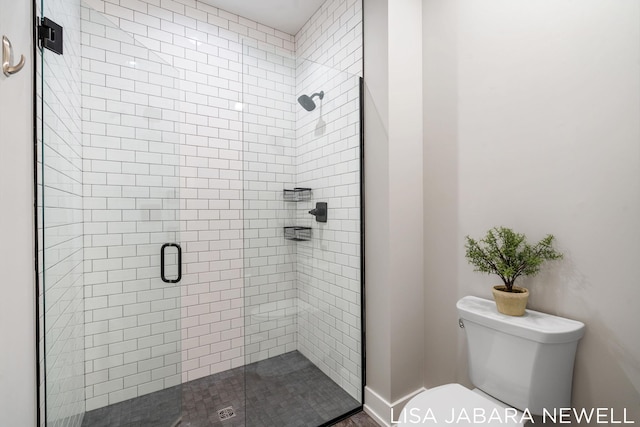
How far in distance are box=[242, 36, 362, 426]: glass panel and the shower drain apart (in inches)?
13.1

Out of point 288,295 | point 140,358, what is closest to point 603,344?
point 288,295

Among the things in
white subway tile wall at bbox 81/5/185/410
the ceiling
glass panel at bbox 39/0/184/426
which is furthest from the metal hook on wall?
the ceiling

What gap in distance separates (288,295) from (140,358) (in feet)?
2.81

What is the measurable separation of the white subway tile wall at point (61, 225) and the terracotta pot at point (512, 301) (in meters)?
1.90

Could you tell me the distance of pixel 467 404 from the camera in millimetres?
1210

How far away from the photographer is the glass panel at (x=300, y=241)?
1582 mm

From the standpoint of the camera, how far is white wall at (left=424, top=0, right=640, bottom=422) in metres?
1.14

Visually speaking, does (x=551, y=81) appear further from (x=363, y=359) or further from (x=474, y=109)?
(x=363, y=359)

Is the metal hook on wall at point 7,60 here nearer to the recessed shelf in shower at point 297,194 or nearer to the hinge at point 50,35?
the hinge at point 50,35

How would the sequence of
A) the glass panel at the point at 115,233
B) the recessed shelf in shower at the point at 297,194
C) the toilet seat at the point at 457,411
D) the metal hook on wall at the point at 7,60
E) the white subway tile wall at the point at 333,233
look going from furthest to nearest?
1. the white subway tile wall at the point at 333,233
2. the recessed shelf in shower at the point at 297,194
3. the glass panel at the point at 115,233
4. the toilet seat at the point at 457,411
5. the metal hook on wall at the point at 7,60

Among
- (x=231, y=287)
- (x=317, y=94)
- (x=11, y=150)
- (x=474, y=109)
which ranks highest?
(x=317, y=94)

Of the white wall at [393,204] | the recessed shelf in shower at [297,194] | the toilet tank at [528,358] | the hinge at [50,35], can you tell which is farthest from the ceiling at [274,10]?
the toilet tank at [528,358]

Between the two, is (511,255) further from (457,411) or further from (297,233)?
(297,233)

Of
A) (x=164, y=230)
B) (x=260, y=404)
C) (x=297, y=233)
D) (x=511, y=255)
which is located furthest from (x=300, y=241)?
(x=511, y=255)
